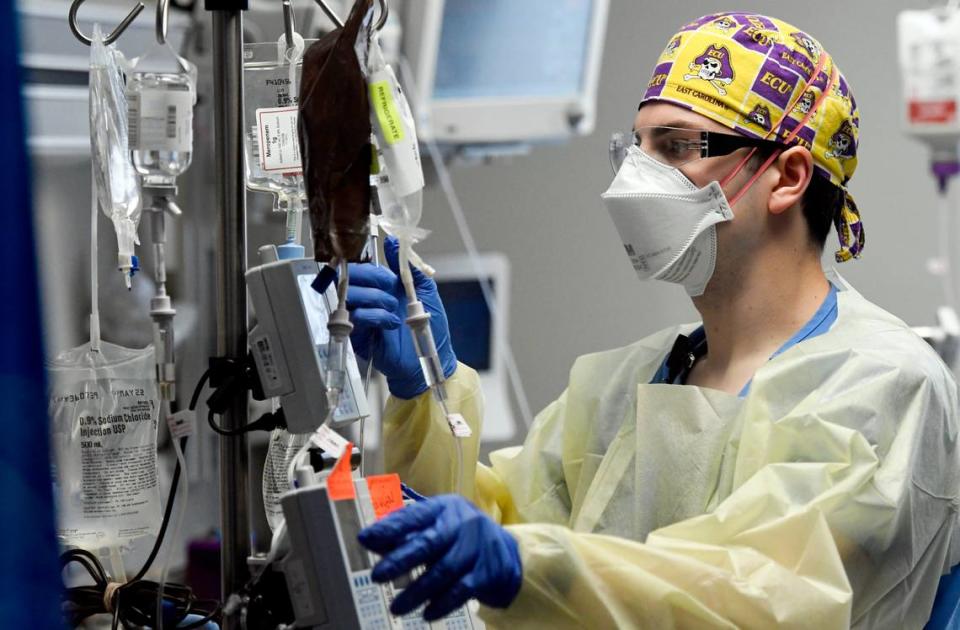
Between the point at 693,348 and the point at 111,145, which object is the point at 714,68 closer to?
the point at 693,348

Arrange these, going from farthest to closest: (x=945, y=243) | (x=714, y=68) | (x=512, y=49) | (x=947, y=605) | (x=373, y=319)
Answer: (x=945, y=243) → (x=512, y=49) → (x=714, y=68) → (x=947, y=605) → (x=373, y=319)

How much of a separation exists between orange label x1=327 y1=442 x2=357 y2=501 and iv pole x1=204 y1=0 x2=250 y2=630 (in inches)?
7.3


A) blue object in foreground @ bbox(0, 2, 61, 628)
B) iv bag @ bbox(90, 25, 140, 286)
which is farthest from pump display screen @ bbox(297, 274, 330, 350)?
blue object in foreground @ bbox(0, 2, 61, 628)

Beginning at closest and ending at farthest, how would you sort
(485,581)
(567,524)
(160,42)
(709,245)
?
(485,581) < (160,42) < (709,245) < (567,524)

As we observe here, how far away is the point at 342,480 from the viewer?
1.07 m

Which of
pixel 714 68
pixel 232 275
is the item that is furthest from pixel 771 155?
pixel 232 275

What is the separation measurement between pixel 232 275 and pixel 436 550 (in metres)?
0.40

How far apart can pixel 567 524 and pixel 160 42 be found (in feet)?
2.93

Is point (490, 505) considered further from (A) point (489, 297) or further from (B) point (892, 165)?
(B) point (892, 165)

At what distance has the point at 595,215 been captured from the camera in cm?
350

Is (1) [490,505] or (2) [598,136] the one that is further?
(2) [598,136]

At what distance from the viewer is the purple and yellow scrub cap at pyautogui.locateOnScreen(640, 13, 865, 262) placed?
1550mm

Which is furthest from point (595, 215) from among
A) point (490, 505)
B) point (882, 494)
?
point (882, 494)

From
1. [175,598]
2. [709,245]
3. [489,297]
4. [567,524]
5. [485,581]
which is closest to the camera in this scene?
[485,581]
